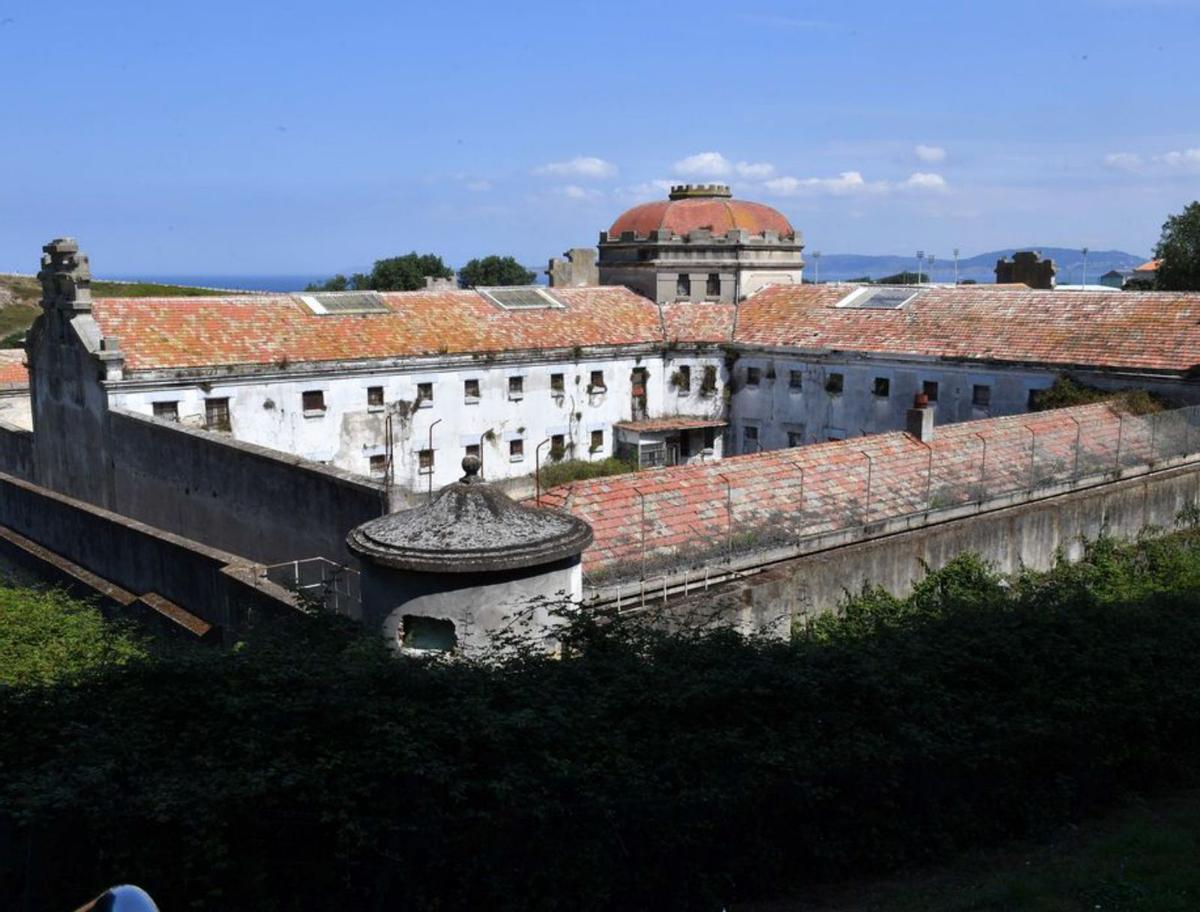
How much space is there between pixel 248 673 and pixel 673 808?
4.37 meters

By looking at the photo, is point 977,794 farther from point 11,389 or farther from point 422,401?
point 11,389

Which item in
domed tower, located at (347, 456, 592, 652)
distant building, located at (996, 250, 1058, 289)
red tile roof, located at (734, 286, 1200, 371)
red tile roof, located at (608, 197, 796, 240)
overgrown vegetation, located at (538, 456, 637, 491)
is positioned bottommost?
overgrown vegetation, located at (538, 456, 637, 491)

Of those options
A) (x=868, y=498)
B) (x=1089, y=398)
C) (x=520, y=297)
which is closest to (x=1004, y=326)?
(x=1089, y=398)

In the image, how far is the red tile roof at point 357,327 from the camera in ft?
108

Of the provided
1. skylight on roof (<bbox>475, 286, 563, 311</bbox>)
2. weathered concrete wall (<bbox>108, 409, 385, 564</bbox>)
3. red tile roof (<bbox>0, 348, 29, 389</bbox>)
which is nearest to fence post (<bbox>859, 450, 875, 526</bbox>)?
weathered concrete wall (<bbox>108, 409, 385, 564</bbox>)

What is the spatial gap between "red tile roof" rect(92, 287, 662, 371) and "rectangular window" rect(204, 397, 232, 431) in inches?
48.1

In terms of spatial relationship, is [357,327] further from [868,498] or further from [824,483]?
Result: [868,498]

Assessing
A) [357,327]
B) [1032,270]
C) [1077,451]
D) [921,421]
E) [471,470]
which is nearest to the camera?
[471,470]

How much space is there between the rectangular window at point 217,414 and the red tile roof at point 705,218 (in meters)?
21.6

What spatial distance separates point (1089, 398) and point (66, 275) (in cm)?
3043

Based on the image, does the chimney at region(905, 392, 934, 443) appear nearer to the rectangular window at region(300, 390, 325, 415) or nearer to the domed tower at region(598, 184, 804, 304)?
the rectangular window at region(300, 390, 325, 415)

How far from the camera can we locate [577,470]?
40219 millimetres

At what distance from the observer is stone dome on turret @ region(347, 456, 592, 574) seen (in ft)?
39.2

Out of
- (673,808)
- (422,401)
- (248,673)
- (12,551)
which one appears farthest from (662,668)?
(422,401)
